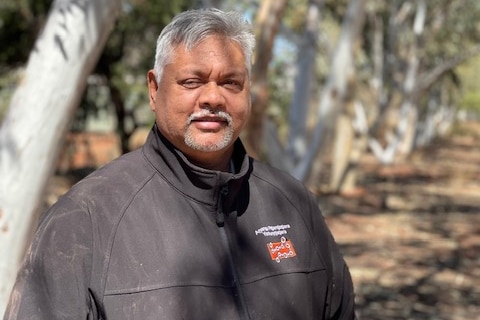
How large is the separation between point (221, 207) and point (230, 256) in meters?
0.13

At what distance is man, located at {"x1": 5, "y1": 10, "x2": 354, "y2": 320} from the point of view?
2.08m

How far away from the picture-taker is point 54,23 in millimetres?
3850

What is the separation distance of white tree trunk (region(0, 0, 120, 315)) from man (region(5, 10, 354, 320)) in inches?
54.7

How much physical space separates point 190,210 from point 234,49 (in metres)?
0.44

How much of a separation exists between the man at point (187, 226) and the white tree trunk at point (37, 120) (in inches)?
54.7

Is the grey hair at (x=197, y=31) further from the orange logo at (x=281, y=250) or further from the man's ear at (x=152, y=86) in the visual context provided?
the orange logo at (x=281, y=250)

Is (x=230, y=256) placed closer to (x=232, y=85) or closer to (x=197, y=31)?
(x=232, y=85)

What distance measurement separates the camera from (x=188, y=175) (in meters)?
2.27

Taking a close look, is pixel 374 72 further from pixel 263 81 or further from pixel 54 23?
pixel 54 23

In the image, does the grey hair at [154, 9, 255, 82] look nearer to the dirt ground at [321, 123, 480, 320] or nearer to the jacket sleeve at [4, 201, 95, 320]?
the jacket sleeve at [4, 201, 95, 320]

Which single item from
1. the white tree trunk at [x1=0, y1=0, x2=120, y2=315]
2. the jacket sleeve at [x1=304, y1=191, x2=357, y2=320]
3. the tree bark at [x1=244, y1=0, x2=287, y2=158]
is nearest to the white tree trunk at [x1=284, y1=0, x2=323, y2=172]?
the tree bark at [x1=244, y1=0, x2=287, y2=158]

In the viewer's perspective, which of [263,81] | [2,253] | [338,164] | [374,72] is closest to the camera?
[2,253]

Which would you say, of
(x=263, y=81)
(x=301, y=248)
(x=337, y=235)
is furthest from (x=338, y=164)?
(x=301, y=248)

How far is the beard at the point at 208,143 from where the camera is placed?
2.29 metres
